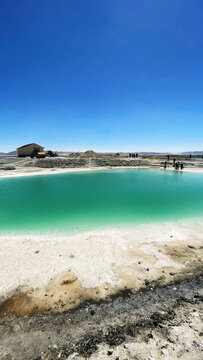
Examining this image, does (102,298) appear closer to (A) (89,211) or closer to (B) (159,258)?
(B) (159,258)

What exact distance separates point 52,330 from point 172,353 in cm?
248

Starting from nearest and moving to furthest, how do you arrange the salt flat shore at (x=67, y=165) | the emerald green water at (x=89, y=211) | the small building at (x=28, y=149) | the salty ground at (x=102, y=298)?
the salty ground at (x=102, y=298), the emerald green water at (x=89, y=211), the salt flat shore at (x=67, y=165), the small building at (x=28, y=149)

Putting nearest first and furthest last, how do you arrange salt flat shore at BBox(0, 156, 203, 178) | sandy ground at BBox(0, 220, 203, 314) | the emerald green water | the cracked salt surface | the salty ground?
1. the salty ground
2. sandy ground at BBox(0, 220, 203, 314)
3. the cracked salt surface
4. the emerald green water
5. salt flat shore at BBox(0, 156, 203, 178)

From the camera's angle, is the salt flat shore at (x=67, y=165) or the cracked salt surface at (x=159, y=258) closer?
the cracked salt surface at (x=159, y=258)

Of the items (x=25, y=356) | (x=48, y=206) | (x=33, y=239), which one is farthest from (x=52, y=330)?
(x=48, y=206)

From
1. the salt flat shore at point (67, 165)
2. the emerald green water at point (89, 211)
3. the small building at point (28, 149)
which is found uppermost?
the small building at point (28, 149)

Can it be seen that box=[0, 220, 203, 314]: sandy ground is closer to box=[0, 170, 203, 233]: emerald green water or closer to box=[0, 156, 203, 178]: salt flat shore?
box=[0, 170, 203, 233]: emerald green water

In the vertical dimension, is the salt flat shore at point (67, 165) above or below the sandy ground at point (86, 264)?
above

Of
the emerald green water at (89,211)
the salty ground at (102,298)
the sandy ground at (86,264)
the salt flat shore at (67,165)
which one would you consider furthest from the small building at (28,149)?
the salty ground at (102,298)

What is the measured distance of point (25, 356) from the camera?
9.87ft

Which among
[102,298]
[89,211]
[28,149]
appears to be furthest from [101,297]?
[28,149]

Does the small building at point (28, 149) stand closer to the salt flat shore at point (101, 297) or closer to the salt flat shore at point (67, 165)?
the salt flat shore at point (67, 165)

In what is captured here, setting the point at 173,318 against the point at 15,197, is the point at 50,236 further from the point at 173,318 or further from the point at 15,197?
the point at 15,197

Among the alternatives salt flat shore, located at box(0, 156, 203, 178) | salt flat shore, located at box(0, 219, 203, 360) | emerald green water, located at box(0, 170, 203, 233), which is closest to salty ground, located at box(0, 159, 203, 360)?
salt flat shore, located at box(0, 219, 203, 360)
